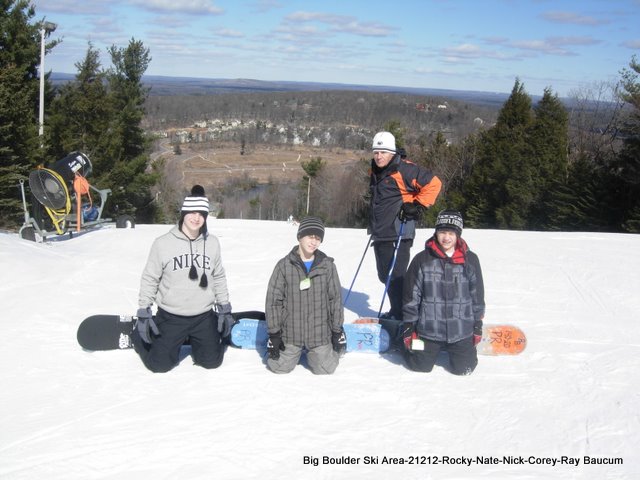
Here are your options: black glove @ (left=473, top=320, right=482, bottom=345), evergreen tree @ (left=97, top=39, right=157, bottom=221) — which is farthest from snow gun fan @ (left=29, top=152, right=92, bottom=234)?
evergreen tree @ (left=97, top=39, right=157, bottom=221)

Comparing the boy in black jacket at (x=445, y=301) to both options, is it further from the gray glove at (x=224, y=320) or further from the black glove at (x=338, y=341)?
the gray glove at (x=224, y=320)

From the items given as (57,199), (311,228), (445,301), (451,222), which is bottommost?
(57,199)

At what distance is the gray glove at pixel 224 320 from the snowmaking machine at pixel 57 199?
6608mm

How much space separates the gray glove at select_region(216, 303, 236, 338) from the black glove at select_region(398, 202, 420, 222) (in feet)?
5.86

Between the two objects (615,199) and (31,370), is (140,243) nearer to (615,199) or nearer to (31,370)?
(31,370)

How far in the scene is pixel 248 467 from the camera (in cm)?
348

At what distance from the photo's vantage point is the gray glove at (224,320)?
4918 millimetres

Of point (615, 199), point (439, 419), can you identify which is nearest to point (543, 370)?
point (439, 419)

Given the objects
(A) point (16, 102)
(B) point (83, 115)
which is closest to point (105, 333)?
(A) point (16, 102)

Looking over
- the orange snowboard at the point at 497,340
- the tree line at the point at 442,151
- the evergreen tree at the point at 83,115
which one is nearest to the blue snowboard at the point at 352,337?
the orange snowboard at the point at 497,340

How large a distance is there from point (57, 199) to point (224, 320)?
6.79m

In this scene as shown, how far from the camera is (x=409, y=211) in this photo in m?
5.46

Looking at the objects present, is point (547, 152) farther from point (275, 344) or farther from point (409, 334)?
point (275, 344)

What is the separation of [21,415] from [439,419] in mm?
2801
